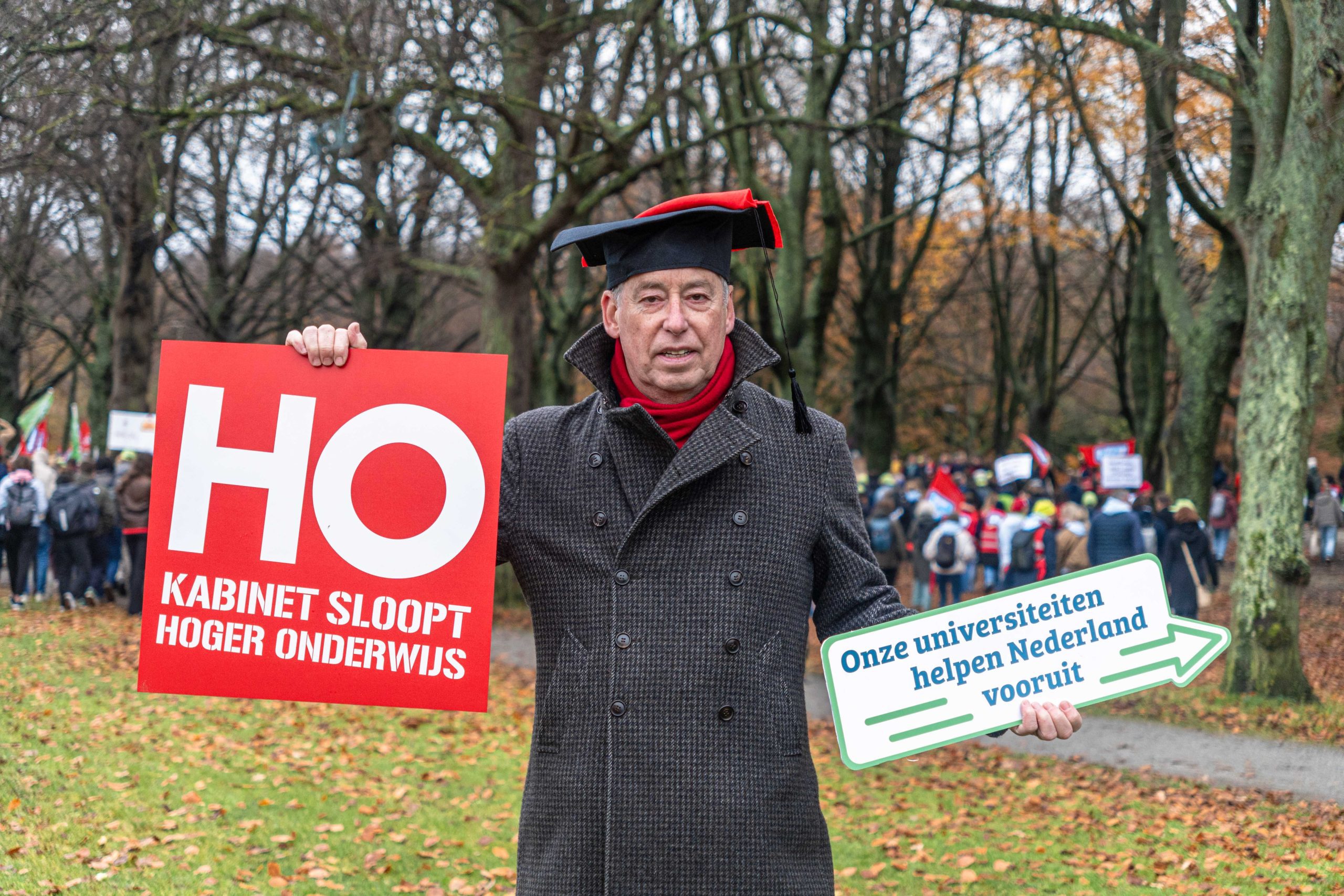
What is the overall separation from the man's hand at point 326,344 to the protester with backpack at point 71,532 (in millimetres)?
13921

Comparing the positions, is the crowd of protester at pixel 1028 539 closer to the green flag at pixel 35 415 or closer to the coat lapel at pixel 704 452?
the coat lapel at pixel 704 452

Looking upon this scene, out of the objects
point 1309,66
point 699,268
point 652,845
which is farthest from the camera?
point 1309,66

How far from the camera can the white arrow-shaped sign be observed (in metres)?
2.50

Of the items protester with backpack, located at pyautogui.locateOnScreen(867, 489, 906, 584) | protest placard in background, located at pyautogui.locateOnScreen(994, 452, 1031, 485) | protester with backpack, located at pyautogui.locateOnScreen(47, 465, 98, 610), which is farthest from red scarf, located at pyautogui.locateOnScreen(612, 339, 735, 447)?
protest placard in background, located at pyautogui.locateOnScreen(994, 452, 1031, 485)

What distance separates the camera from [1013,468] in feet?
68.2

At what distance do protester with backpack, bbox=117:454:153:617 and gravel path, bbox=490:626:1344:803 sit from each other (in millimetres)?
7477

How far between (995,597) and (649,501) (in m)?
0.80

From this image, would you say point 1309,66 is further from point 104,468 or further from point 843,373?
point 843,373

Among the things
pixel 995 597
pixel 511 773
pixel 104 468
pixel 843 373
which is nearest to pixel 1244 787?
pixel 511 773

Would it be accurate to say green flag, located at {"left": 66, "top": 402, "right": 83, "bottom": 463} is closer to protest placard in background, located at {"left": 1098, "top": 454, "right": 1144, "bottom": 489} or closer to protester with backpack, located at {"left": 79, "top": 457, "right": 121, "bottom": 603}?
protester with backpack, located at {"left": 79, "top": 457, "right": 121, "bottom": 603}

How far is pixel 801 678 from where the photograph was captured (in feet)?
8.63

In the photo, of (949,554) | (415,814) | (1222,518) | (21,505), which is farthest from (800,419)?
(1222,518)

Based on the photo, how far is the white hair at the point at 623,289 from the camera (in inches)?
102

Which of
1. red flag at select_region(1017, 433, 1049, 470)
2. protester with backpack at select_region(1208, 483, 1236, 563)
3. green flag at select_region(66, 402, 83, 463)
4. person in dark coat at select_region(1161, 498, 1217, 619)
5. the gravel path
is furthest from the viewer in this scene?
protester with backpack at select_region(1208, 483, 1236, 563)
